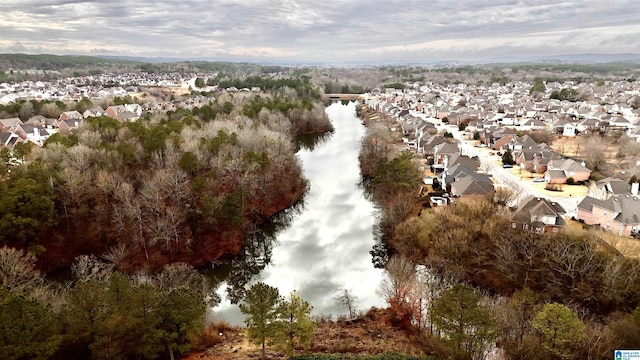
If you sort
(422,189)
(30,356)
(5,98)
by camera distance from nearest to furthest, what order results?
1. (30,356)
2. (422,189)
3. (5,98)

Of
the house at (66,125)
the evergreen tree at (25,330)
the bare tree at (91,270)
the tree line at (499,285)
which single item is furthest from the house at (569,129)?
the evergreen tree at (25,330)

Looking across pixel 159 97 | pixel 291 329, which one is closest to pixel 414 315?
pixel 291 329

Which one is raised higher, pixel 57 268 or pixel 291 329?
pixel 291 329

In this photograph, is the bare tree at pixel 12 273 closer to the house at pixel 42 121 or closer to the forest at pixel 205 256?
the forest at pixel 205 256

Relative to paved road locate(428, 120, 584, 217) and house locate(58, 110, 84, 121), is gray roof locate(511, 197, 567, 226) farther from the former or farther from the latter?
house locate(58, 110, 84, 121)

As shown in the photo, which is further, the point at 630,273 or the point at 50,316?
the point at 630,273

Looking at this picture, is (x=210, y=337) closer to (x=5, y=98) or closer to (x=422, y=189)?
(x=422, y=189)

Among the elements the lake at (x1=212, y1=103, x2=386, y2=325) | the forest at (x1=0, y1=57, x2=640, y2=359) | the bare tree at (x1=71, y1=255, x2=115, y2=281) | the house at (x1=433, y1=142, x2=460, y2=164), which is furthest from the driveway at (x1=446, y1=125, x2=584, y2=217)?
the bare tree at (x1=71, y1=255, x2=115, y2=281)

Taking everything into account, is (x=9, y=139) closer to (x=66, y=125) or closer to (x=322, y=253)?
(x=66, y=125)
